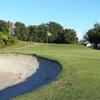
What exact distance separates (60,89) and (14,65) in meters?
20.6

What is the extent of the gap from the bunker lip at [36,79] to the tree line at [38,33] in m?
71.4

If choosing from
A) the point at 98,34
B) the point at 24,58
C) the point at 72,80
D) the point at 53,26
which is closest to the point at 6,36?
the point at 24,58

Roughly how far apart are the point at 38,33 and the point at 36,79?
349 feet

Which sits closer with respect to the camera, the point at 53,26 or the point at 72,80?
the point at 72,80

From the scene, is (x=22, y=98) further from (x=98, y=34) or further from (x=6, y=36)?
(x=98, y=34)

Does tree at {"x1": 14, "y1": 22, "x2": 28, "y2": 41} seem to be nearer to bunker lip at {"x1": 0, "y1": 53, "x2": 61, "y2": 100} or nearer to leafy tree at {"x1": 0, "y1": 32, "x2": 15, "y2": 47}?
leafy tree at {"x1": 0, "y1": 32, "x2": 15, "y2": 47}

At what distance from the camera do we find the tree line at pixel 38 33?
365 ft

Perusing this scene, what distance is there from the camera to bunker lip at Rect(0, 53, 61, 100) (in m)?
18.0

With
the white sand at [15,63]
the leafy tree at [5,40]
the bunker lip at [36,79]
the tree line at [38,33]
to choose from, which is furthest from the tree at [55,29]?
the bunker lip at [36,79]

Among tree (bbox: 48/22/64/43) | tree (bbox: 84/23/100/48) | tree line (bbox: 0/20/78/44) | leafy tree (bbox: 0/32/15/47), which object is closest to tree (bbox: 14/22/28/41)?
tree line (bbox: 0/20/78/44)

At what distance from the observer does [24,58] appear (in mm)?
37938

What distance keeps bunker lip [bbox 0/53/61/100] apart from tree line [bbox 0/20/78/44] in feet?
234

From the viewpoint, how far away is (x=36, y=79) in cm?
2308

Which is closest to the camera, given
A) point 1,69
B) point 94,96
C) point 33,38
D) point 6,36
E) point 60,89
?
point 94,96
